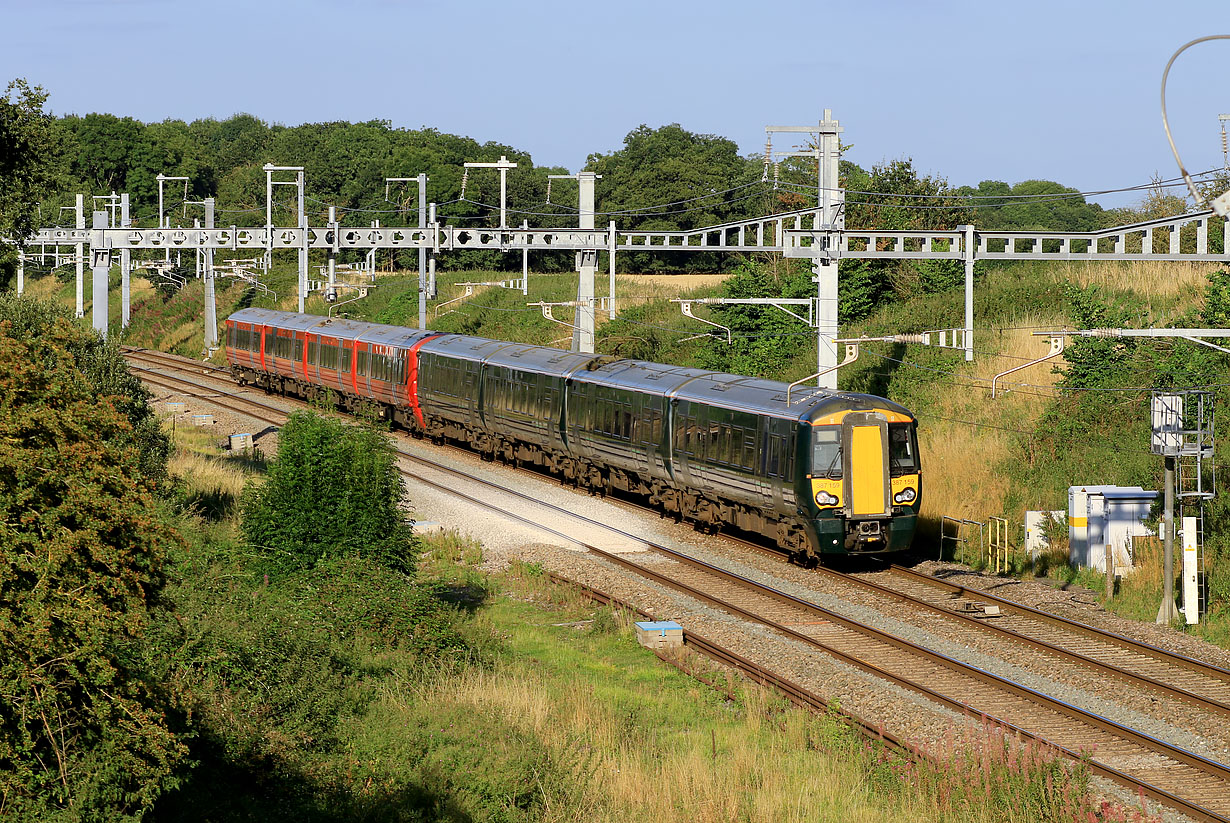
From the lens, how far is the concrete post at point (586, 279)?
38.8 meters

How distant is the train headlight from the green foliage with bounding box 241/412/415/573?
21.2ft

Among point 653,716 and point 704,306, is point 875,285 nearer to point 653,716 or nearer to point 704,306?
point 704,306

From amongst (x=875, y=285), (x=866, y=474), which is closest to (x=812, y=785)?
(x=866, y=474)

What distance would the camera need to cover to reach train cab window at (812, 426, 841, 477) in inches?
858

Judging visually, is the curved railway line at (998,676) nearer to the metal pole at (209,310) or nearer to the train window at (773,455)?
the train window at (773,455)

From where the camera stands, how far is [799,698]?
1535 centimetres

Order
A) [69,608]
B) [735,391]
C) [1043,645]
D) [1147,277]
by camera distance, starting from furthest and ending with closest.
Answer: [1147,277] → [735,391] → [1043,645] → [69,608]

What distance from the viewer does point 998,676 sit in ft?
54.0

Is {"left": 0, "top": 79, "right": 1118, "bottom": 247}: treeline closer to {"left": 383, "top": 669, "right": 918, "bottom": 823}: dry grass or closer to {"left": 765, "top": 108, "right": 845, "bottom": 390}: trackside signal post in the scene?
{"left": 765, "top": 108, "right": 845, "bottom": 390}: trackside signal post

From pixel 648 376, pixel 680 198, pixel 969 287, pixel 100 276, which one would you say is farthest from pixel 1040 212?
pixel 648 376

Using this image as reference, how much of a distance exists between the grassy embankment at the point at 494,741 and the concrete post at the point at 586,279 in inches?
863

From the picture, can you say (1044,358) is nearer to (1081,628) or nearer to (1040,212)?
(1081,628)

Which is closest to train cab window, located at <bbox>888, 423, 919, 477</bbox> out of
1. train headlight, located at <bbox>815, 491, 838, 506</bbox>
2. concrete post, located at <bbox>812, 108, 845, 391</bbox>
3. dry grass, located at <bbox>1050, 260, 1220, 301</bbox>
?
train headlight, located at <bbox>815, 491, 838, 506</bbox>

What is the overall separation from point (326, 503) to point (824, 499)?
7.79 metres
